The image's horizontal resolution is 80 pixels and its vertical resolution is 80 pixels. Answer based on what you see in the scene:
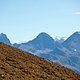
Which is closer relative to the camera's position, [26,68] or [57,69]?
[26,68]

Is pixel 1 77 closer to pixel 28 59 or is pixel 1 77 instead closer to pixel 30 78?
pixel 30 78

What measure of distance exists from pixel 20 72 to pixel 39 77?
2.13m

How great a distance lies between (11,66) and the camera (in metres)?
26.4

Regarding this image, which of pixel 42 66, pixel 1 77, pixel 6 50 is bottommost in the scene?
pixel 1 77

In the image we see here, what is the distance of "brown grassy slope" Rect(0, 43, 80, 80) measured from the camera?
2416 cm

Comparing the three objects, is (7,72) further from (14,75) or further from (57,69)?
(57,69)

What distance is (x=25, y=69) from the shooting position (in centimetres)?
2652

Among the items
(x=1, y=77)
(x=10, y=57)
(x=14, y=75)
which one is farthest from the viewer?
(x=10, y=57)

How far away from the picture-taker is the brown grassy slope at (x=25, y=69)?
79.3ft

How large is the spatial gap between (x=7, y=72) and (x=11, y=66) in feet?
7.30

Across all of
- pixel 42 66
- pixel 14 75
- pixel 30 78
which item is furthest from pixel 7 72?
pixel 42 66

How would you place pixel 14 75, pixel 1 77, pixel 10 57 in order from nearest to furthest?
pixel 1 77, pixel 14 75, pixel 10 57

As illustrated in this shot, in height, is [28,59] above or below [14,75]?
above

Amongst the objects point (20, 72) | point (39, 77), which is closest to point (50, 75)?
point (39, 77)
